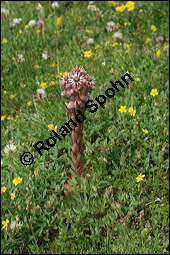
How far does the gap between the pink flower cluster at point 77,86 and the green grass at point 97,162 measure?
766mm

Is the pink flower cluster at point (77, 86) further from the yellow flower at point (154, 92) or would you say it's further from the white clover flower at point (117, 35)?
the white clover flower at point (117, 35)

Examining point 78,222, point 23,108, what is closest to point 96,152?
point 78,222

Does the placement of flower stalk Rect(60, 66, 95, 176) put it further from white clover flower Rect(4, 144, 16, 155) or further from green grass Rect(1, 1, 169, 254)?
white clover flower Rect(4, 144, 16, 155)

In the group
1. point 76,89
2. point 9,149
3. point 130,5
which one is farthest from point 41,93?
point 130,5

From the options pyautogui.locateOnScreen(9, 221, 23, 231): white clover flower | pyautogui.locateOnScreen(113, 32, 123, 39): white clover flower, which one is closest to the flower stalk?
pyautogui.locateOnScreen(9, 221, 23, 231): white clover flower

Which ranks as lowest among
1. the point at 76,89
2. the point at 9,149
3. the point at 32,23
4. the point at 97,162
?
the point at 97,162

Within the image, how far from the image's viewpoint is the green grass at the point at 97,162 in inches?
121

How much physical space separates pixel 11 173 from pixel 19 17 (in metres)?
3.45

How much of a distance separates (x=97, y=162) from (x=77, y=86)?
99cm

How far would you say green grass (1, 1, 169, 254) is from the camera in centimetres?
308

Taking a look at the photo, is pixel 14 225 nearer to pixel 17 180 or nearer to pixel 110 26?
pixel 17 180

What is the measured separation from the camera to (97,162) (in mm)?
3477

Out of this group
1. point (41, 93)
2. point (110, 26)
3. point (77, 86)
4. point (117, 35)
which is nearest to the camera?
point (77, 86)

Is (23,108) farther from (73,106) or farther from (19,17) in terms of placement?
(19,17)
